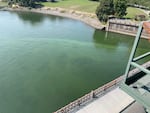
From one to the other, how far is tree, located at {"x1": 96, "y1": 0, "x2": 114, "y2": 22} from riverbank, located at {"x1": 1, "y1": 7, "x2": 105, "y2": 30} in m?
2.26

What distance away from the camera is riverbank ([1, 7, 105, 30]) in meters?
58.8

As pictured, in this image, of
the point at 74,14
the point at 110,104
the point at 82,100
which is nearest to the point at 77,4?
the point at 74,14

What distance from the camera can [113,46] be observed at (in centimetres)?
4600

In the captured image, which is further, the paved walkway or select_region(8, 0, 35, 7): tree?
select_region(8, 0, 35, 7): tree

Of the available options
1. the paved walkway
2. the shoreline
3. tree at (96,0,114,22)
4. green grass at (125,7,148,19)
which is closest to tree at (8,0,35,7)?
the shoreline

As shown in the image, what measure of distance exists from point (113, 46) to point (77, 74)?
57.2 feet

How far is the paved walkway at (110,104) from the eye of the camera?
20.7 m

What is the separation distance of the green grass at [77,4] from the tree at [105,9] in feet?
46.7

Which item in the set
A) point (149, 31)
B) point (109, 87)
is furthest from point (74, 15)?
point (149, 31)

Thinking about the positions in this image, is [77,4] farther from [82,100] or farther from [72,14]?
[82,100]

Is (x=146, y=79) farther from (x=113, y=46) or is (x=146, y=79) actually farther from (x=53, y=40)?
(x=53, y=40)

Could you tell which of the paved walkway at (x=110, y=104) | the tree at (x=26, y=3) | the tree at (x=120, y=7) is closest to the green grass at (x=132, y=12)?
the tree at (x=120, y=7)

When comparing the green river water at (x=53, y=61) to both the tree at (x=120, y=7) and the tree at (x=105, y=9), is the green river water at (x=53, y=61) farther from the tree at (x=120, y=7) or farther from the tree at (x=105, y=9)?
Result: the tree at (x=120, y=7)

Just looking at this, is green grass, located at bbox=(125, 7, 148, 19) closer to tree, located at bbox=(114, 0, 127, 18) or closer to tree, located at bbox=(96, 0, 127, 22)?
tree, located at bbox=(114, 0, 127, 18)
